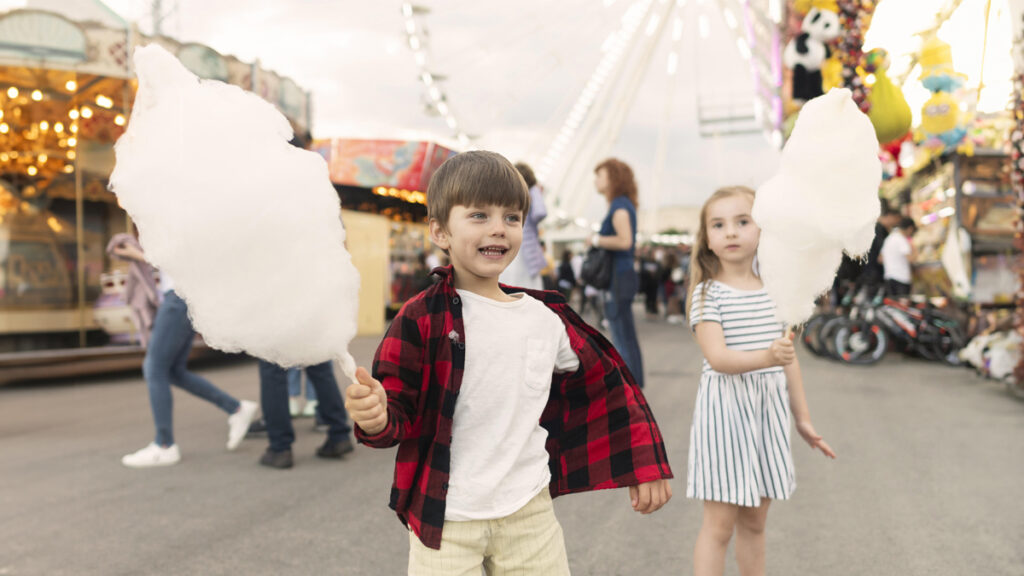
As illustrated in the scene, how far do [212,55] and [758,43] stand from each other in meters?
16.0

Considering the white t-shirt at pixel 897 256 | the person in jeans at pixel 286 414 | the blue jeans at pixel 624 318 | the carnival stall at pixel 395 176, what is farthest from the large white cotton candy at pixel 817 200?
the carnival stall at pixel 395 176

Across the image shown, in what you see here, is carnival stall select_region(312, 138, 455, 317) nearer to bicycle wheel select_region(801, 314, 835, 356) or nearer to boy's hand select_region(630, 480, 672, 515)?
bicycle wheel select_region(801, 314, 835, 356)

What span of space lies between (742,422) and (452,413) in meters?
0.94

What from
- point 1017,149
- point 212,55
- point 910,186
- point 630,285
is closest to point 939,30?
point 910,186

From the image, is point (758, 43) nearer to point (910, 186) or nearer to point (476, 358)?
point (910, 186)

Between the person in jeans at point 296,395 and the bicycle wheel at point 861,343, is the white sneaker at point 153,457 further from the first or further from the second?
the bicycle wheel at point 861,343

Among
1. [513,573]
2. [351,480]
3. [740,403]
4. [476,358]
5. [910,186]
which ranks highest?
[910,186]

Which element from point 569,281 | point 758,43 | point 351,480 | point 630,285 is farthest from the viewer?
point 758,43

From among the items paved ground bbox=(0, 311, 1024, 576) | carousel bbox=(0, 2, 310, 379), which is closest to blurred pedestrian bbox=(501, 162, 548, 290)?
paved ground bbox=(0, 311, 1024, 576)

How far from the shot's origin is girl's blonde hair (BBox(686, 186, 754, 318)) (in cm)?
215

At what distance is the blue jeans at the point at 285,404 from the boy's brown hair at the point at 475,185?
2461 millimetres

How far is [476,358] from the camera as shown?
1503mm

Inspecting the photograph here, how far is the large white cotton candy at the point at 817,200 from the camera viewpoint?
1.67 meters

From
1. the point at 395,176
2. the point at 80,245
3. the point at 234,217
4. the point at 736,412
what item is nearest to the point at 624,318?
the point at 736,412
